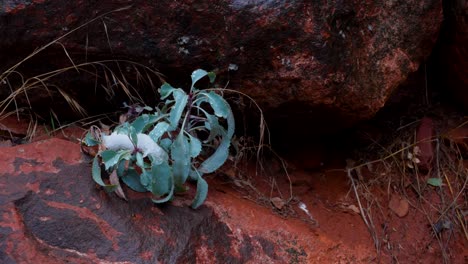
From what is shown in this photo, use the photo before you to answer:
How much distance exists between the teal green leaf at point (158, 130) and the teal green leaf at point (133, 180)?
5.1 inches

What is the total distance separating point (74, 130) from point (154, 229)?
0.75m

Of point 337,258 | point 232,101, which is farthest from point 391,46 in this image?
point 337,258

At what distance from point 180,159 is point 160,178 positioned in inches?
3.4

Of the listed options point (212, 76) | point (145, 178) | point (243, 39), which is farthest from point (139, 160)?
point (243, 39)

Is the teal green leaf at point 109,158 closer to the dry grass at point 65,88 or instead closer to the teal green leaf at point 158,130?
the teal green leaf at point 158,130

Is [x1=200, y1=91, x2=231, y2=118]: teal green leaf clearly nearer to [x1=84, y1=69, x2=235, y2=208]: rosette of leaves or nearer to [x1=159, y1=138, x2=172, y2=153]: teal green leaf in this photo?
[x1=84, y1=69, x2=235, y2=208]: rosette of leaves

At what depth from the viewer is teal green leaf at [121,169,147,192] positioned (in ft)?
6.70

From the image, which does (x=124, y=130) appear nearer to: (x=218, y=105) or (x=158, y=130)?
(x=158, y=130)

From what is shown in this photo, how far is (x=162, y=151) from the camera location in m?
2.02

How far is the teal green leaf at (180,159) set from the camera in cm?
198

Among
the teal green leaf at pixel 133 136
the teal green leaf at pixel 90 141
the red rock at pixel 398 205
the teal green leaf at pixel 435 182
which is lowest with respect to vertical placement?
the red rock at pixel 398 205

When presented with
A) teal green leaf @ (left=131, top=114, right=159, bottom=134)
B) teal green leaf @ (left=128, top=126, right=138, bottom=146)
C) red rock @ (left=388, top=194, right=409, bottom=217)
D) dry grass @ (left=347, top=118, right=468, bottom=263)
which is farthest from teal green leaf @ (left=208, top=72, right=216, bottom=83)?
red rock @ (left=388, top=194, right=409, bottom=217)

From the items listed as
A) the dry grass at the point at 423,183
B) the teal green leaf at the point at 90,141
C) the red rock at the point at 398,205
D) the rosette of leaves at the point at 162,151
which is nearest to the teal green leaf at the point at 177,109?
the rosette of leaves at the point at 162,151

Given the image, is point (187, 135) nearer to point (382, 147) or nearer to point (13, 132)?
point (13, 132)
